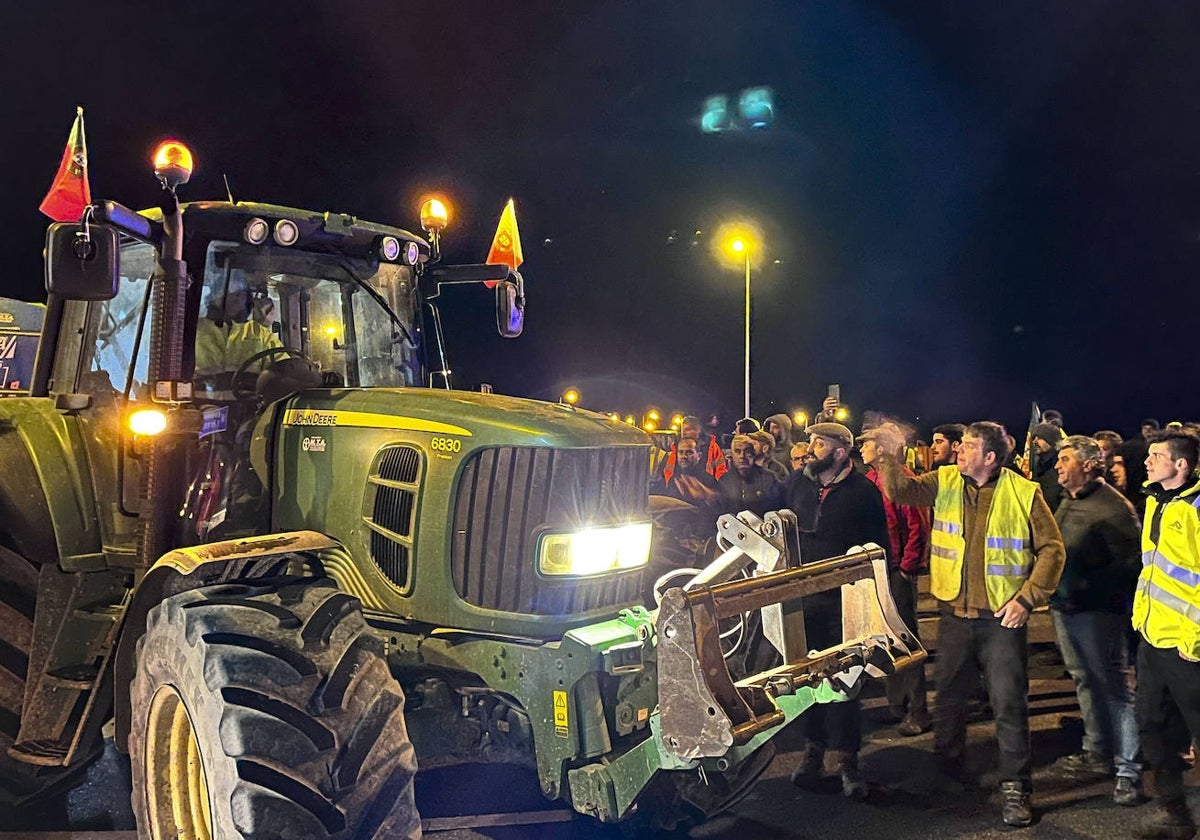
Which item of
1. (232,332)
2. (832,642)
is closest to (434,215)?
(232,332)

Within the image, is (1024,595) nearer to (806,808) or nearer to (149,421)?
(806,808)

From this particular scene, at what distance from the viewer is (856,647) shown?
12.2 feet

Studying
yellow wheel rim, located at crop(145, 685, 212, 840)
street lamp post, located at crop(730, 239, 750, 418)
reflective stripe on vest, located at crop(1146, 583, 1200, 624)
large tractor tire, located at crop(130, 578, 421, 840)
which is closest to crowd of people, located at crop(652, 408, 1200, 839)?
reflective stripe on vest, located at crop(1146, 583, 1200, 624)

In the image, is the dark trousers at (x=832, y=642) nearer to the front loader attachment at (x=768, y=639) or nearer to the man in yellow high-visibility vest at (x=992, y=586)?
the man in yellow high-visibility vest at (x=992, y=586)

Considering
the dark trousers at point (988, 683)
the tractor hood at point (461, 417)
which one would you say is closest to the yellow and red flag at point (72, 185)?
the tractor hood at point (461, 417)

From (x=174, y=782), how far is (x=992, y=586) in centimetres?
399

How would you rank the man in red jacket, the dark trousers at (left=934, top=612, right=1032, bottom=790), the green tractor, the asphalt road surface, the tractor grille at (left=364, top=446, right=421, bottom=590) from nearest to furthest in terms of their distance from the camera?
the green tractor → the tractor grille at (left=364, top=446, right=421, bottom=590) → the asphalt road surface → the dark trousers at (left=934, top=612, right=1032, bottom=790) → the man in red jacket

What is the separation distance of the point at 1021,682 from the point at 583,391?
114 ft

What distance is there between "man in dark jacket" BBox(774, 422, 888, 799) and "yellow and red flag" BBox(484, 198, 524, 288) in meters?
2.27

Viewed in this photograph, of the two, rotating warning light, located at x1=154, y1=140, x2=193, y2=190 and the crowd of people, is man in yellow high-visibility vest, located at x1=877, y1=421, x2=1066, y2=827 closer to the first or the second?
the crowd of people

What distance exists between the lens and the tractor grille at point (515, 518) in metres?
3.80

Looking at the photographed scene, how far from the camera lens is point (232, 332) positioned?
4.39 meters

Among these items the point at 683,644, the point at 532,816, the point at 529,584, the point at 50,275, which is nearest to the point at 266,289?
the point at 50,275

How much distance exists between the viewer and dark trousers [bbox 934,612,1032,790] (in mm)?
5004
